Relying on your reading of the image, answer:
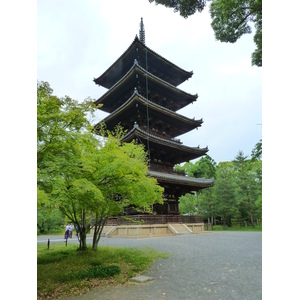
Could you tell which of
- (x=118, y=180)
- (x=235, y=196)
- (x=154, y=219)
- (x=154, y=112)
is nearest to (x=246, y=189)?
(x=235, y=196)

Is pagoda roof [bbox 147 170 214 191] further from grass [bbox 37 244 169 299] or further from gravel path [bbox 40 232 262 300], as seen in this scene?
gravel path [bbox 40 232 262 300]

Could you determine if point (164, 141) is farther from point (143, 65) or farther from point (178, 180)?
point (143, 65)

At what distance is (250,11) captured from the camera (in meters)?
2.70

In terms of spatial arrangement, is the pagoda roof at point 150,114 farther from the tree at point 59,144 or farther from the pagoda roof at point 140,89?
the tree at point 59,144

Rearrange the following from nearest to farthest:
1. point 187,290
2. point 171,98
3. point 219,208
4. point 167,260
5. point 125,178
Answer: point 187,290 → point 125,178 → point 167,260 → point 171,98 → point 219,208

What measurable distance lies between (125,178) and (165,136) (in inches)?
308

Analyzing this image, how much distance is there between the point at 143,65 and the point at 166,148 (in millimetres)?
4088

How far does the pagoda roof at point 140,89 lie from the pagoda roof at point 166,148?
232cm

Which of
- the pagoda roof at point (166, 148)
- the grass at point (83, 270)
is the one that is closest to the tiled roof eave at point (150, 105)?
the pagoda roof at point (166, 148)

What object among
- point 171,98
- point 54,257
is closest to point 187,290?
point 54,257

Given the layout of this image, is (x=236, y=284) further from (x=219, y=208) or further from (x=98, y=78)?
(x=219, y=208)

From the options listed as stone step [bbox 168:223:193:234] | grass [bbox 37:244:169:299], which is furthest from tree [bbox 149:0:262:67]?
stone step [bbox 168:223:193:234]

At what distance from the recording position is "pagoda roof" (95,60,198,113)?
1014cm

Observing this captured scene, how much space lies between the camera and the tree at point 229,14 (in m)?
2.69
